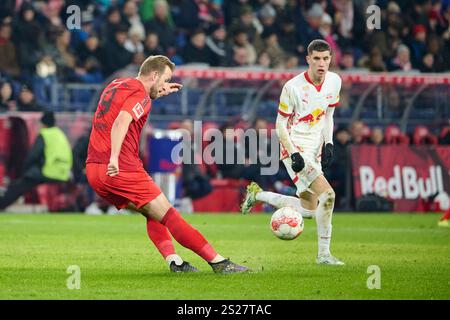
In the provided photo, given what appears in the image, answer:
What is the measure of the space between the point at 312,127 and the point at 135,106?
2.73 m

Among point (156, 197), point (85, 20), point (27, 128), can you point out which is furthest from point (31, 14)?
point (156, 197)

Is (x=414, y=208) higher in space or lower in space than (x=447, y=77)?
lower

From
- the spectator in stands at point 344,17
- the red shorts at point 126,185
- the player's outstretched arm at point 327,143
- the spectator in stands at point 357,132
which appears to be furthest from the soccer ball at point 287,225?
the spectator in stands at point 344,17

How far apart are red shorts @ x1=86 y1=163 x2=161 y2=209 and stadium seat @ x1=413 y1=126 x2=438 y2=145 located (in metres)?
13.4

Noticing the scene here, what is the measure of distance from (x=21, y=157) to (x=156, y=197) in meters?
11.7

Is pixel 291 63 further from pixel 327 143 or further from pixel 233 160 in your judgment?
pixel 327 143

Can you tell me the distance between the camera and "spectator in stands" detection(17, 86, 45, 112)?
22.9 meters

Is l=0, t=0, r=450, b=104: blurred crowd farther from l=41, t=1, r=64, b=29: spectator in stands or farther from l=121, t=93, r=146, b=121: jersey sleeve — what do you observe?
l=121, t=93, r=146, b=121: jersey sleeve

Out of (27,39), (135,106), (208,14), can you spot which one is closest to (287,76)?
(208,14)

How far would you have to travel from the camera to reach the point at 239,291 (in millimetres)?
9992

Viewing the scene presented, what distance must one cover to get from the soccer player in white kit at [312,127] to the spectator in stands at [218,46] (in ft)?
41.7

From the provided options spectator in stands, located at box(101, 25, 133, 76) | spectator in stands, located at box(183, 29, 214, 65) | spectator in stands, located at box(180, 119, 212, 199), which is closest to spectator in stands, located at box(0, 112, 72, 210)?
spectator in stands, located at box(180, 119, 212, 199)

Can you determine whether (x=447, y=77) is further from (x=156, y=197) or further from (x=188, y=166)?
(x=156, y=197)

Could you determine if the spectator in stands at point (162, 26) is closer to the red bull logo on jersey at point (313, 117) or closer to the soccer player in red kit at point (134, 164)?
the red bull logo on jersey at point (313, 117)
